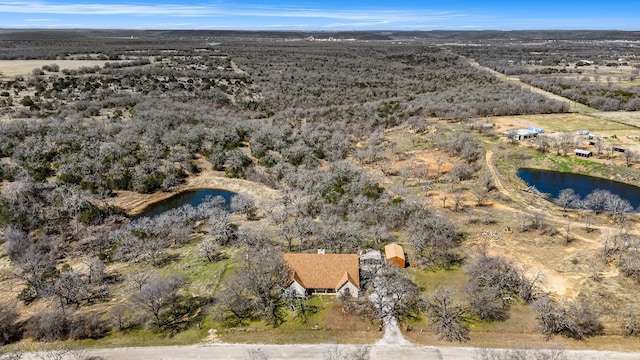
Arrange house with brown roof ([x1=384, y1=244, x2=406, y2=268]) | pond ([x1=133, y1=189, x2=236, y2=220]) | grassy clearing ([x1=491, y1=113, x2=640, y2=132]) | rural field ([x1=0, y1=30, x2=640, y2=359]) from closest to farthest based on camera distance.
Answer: rural field ([x1=0, y1=30, x2=640, y2=359])
house with brown roof ([x1=384, y1=244, x2=406, y2=268])
pond ([x1=133, y1=189, x2=236, y2=220])
grassy clearing ([x1=491, y1=113, x2=640, y2=132])

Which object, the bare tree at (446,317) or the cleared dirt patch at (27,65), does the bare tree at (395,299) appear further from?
the cleared dirt patch at (27,65)

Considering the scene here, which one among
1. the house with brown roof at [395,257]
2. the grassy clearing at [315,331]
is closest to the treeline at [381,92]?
the house with brown roof at [395,257]

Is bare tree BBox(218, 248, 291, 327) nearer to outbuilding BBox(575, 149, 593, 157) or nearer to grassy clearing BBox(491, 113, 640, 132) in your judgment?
outbuilding BBox(575, 149, 593, 157)

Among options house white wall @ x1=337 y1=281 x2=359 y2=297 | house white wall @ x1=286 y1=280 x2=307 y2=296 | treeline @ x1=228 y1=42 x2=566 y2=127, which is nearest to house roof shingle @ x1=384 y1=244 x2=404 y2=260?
house white wall @ x1=337 y1=281 x2=359 y2=297

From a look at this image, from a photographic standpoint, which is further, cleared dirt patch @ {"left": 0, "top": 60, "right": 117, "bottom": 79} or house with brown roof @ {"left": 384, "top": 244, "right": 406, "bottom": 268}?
cleared dirt patch @ {"left": 0, "top": 60, "right": 117, "bottom": 79}

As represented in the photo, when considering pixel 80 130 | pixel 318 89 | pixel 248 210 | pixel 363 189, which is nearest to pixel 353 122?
pixel 318 89

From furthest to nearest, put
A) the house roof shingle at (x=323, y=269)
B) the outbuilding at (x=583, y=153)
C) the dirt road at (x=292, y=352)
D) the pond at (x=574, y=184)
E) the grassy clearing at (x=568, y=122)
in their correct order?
1. the grassy clearing at (x=568, y=122)
2. the outbuilding at (x=583, y=153)
3. the pond at (x=574, y=184)
4. the house roof shingle at (x=323, y=269)
5. the dirt road at (x=292, y=352)

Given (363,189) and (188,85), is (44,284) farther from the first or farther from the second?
(188,85)
